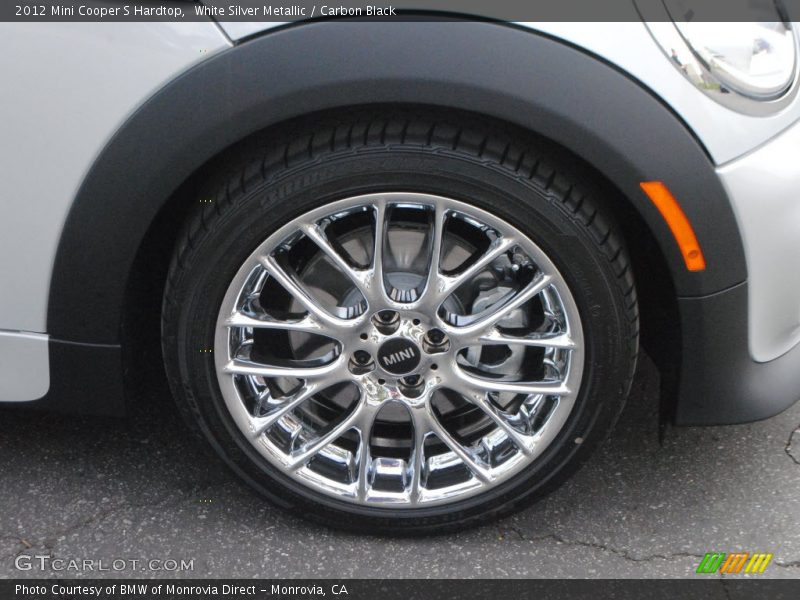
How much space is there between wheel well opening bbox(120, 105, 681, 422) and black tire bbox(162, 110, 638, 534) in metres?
0.01

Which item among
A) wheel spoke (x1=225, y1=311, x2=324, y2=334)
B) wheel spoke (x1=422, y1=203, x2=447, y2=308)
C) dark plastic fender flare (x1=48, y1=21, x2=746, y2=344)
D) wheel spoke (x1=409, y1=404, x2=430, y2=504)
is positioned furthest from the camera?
wheel spoke (x1=409, y1=404, x2=430, y2=504)

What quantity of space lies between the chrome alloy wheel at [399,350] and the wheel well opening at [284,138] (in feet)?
0.50

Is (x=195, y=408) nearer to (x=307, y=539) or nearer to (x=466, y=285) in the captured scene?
(x=307, y=539)

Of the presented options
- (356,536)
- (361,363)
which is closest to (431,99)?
(361,363)

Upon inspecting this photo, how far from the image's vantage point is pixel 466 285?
5.99 ft

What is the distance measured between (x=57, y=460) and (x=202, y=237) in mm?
808

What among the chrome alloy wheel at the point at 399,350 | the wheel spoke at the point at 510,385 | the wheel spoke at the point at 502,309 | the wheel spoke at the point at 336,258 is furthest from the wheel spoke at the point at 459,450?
the wheel spoke at the point at 336,258

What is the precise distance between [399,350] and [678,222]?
1.84ft

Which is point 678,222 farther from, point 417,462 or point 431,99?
point 417,462

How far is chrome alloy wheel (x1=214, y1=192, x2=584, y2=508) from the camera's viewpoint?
1.69 metres

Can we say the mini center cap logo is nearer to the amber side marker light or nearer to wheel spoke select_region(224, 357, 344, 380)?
wheel spoke select_region(224, 357, 344, 380)

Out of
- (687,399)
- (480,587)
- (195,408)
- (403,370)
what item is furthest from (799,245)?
(195,408)

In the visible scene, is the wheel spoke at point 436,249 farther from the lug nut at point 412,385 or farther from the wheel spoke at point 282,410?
the wheel spoke at point 282,410

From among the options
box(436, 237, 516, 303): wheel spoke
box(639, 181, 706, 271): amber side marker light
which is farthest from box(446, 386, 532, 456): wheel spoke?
box(639, 181, 706, 271): amber side marker light
